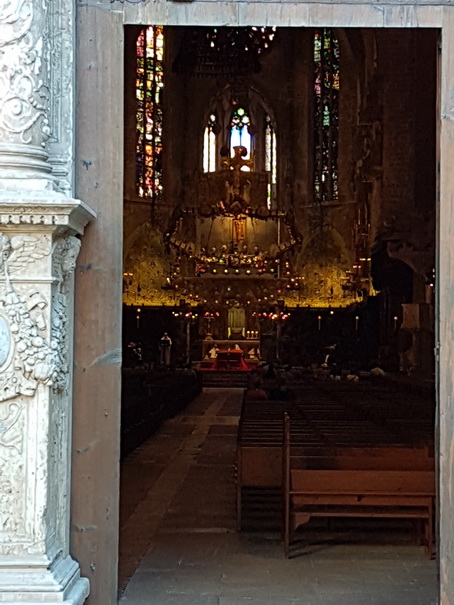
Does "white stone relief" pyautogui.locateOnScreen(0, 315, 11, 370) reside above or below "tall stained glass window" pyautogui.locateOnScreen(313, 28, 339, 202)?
below

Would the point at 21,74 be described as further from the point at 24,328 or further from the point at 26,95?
the point at 24,328

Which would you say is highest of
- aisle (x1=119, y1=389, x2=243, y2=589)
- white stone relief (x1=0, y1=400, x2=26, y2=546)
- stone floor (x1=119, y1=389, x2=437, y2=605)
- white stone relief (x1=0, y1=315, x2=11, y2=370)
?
white stone relief (x1=0, y1=315, x2=11, y2=370)

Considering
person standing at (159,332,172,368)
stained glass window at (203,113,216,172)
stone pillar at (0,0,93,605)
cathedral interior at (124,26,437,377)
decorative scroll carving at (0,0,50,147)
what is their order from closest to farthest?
stone pillar at (0,0,93,605) < decorative scroll carving at (0,0,50,147) < cathedral interior at (124,26,437,377) < person standing at (159,332,172,368) < stained glass window at (203,113,216,172)

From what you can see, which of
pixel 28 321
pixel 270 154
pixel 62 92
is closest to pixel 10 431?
pixel 28 321

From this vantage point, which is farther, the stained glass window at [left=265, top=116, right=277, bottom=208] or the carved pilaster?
the stained glass window at [left=265, top=116, right=277, bottom=208]

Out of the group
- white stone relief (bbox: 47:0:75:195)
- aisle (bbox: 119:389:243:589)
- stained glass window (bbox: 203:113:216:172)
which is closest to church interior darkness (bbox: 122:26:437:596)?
stained glass window (bbox: 203:113:216:172)

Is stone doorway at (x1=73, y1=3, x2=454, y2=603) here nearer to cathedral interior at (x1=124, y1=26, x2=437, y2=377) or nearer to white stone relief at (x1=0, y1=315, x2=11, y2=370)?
white stone relief at (x1=0, y1=315, x2=11, y2=370)

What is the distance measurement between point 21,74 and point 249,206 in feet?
92.2

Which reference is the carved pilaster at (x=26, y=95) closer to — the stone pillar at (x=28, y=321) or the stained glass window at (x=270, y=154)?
the stone pillar at (x=28, y=321)

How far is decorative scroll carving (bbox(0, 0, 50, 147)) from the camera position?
4473mm

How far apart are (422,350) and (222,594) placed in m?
15.0

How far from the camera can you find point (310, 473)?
738cm

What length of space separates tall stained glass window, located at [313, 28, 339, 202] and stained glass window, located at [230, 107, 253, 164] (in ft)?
10.5

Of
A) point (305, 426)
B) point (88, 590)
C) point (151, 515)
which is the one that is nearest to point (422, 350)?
point (305, 426)
